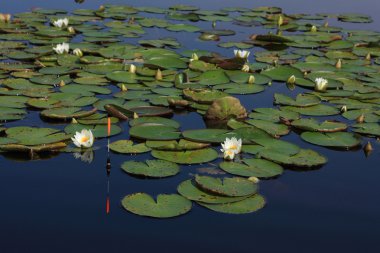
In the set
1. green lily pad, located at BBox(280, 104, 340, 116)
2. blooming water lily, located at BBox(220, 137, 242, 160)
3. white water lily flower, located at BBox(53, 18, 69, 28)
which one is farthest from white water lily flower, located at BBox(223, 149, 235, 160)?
white water lily flower, located at BBox(53, 18, 69, 28)

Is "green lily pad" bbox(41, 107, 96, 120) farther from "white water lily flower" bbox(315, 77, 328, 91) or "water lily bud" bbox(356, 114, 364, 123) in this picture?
"white water lily flower" bbox(315, 77, 328, 91)

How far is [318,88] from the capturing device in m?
5.70

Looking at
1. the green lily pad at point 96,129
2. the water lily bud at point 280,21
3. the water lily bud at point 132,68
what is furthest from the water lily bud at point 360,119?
the water lily bud at point 280,21

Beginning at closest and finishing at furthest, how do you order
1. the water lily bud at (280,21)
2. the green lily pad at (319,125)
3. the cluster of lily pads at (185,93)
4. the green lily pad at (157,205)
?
the green lily pad at (157,205) → the cluster of lily pads at (185,93) → the green lily pad at (319,125) → the water lily bud at (280,21)

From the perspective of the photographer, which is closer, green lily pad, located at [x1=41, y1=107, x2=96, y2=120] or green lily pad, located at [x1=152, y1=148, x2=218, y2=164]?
green lily pad, located at [x1=152, y1=148, x2=218, y2=164]

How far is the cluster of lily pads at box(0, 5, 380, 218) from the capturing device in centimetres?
398

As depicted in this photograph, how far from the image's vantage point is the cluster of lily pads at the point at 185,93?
398 centimetres

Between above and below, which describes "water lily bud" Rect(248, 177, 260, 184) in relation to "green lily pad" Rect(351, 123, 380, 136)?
below

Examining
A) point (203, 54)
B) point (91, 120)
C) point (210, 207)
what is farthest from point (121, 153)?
point (203, 54)

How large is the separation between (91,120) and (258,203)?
66.7 inches

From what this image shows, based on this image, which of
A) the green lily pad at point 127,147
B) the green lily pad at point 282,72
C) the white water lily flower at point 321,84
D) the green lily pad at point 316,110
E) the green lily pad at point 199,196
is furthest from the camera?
the green lily pad at point 282,72

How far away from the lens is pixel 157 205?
11.0 ft

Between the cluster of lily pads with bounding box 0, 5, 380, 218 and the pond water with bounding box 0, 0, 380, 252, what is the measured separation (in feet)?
0.30

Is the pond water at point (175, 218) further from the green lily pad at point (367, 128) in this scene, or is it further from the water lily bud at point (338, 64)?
the water lily bud at point (338, 64)
